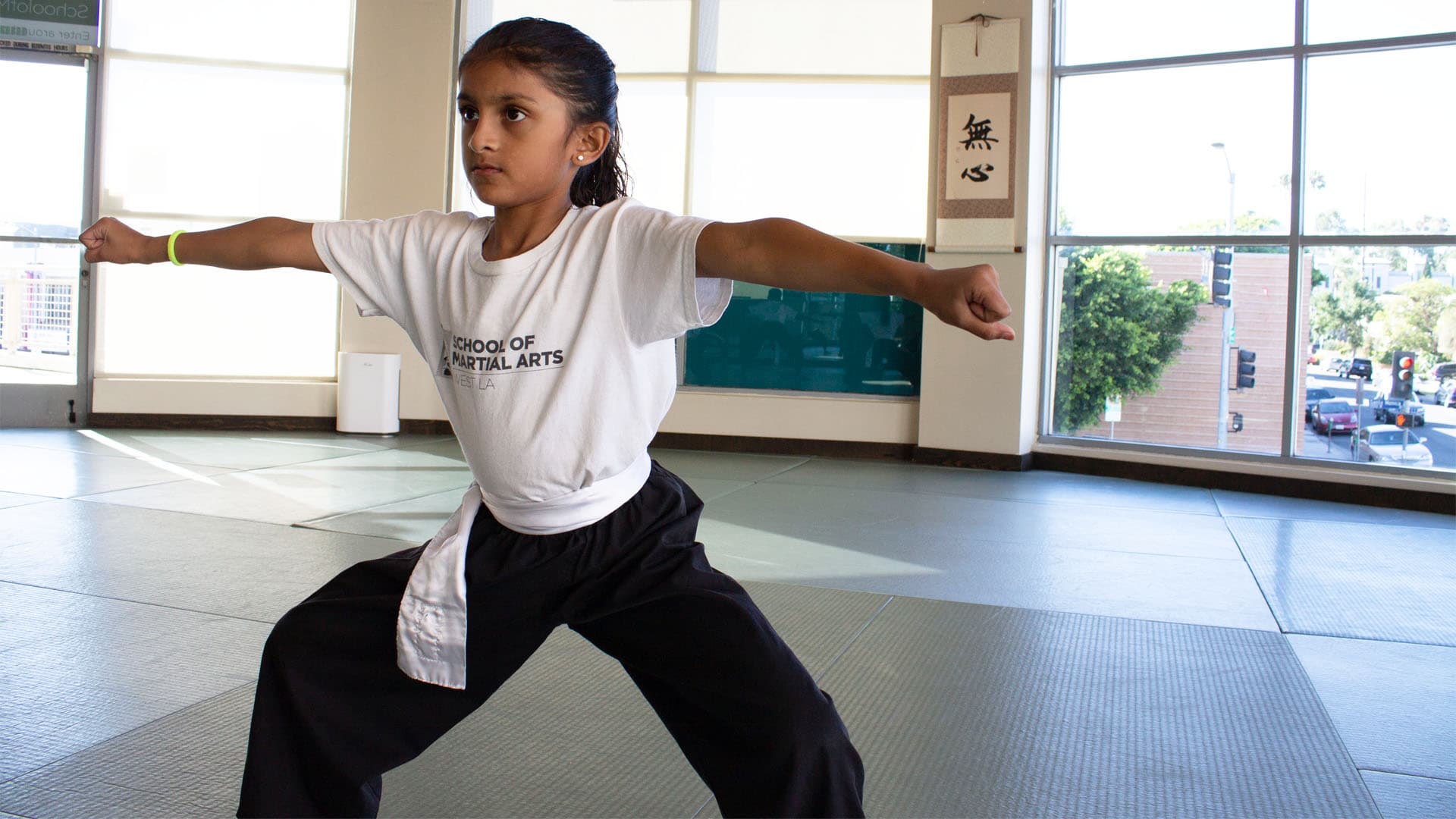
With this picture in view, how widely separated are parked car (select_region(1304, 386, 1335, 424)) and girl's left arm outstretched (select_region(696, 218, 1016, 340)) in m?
5.90

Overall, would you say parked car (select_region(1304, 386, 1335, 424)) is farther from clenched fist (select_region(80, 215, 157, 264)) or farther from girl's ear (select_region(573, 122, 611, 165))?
clenched fist (select_region(80, 215, 157, 264))

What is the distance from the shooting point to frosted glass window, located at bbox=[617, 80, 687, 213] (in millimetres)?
7676

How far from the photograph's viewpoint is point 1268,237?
6410 mm

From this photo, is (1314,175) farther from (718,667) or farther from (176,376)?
(176,376)

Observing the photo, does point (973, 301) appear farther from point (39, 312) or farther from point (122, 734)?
point (39, 312)

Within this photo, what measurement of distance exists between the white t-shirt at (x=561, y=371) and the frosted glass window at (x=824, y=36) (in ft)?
20.4

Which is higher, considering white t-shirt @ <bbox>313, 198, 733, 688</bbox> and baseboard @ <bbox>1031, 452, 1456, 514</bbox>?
white t-shirt @ <bbox>313, 198, 733, 688</bbox>

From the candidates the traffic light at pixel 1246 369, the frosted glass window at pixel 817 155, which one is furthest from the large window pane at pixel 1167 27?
the traffic light at pixel 1246 369

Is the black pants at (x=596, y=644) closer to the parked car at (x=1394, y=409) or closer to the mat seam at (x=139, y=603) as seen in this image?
the mat seam at (x=139, y=603)

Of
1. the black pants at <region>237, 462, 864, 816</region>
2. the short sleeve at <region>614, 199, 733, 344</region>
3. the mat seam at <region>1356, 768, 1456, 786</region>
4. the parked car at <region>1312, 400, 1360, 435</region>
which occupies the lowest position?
the mat seam at <region>1356, 768, 1456, 786</region>

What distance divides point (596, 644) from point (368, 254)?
678mm

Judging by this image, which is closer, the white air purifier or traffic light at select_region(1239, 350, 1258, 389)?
traffic light at select_region(1239, 350, 1258, 389)

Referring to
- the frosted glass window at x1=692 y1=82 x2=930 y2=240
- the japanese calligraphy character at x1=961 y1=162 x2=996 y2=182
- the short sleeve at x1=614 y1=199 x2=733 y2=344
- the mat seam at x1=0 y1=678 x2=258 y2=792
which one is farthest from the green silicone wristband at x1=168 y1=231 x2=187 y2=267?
the japanese calligraphy character at x1=961 y1=162 x2=996 y2=182

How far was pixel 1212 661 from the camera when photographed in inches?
117
